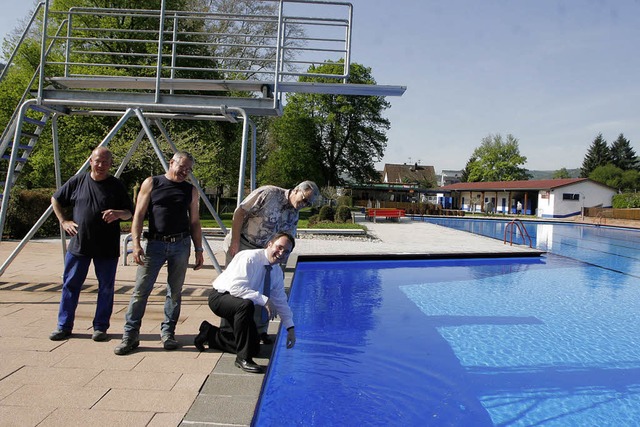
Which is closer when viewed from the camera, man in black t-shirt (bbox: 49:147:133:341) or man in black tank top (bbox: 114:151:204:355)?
man in black tank top (bbox: 114:151:204:355)

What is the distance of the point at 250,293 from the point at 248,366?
0.57 metres

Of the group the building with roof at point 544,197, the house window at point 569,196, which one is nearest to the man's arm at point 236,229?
the building with roof at point 544,197

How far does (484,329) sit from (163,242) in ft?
16.0

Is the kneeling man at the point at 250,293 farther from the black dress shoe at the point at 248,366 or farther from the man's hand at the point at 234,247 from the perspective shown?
the man's hand at the point at 234,247

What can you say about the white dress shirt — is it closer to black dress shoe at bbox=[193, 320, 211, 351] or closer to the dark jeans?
the dark jeans

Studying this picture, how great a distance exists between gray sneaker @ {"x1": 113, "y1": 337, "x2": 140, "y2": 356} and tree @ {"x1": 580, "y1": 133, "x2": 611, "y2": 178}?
79.6 metres

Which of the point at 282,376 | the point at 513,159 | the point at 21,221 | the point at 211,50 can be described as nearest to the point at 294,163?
the point at 211,50

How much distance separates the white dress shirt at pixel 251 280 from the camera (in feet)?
12.3

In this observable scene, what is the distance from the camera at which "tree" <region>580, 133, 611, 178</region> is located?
70.6 metres

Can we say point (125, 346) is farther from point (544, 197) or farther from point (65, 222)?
point (544, 197)

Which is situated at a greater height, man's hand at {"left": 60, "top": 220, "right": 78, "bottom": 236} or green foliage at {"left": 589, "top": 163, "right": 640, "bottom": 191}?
green foliage at {"left": 589, "top": 163, "right": 640, "bottom": 191}

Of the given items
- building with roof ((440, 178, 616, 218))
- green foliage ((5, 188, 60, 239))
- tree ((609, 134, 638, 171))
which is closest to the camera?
green foliage ((5, 188, 60, 239))

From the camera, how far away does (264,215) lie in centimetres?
412

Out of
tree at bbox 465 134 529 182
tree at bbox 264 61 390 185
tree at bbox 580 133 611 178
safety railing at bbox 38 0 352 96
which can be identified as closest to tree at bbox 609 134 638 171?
tree at bbox 580 133 611 178
